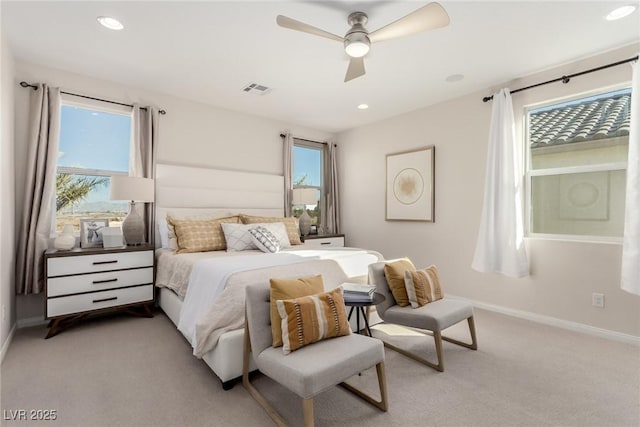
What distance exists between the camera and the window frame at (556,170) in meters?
2.91

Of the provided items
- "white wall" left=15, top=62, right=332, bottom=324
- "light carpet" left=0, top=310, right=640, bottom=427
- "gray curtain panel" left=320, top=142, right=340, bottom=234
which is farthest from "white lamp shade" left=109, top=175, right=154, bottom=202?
"gray curtain panel" left=320, top=142, right=340, bottom=234

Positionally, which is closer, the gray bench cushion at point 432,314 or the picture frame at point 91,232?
the gray bench cushion at point 432,314

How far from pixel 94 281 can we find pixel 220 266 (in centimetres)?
154

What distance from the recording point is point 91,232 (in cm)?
332

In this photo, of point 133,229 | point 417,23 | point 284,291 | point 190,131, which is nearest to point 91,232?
point 133,229

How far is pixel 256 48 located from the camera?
9.07ft

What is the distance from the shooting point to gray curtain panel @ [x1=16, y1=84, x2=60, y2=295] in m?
2.97

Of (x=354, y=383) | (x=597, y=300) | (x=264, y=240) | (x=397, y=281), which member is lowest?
(x=354, y=383)

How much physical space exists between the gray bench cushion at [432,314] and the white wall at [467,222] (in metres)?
1.40

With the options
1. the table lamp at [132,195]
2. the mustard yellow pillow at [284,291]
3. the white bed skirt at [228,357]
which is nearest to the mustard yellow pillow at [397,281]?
the mustard yellow pillow at [284,291]

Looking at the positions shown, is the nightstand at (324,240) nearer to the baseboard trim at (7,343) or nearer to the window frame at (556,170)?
the window frame at (556,170)

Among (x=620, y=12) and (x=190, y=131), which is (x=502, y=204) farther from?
(x=190, y=131)

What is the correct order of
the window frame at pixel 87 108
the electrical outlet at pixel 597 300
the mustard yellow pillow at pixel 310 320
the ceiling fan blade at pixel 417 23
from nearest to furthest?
the mustard yellow pillow at pixel 310 320
the ceiling fan blade at pixel 417 23
the electrical outlet at pixel 597 300
the window frame at pixel 87 108

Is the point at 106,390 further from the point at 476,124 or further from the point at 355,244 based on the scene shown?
the point at 476,124
